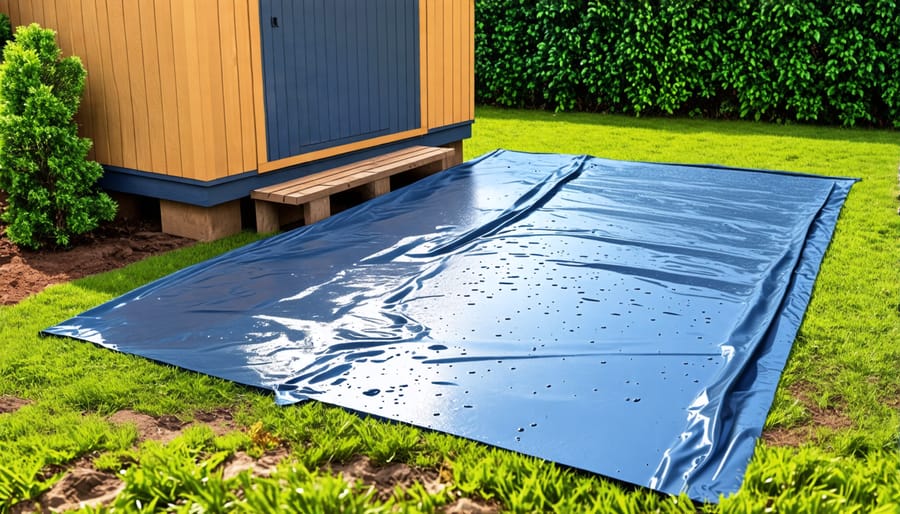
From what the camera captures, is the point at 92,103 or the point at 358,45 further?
the point at 358,45

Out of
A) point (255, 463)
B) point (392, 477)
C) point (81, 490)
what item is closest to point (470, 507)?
point (392, 477)

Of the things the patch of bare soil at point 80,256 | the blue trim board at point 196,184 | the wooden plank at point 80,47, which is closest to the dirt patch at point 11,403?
the patch of bare soil at point 80,256

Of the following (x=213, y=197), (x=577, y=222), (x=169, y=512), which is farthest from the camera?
(x=577, y=222)

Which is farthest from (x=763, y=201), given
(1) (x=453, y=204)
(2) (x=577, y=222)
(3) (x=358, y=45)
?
(3) (x=358, y=45)

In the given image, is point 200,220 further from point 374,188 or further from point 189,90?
point 374,188

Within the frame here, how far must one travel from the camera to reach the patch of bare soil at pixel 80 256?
4.44 metres

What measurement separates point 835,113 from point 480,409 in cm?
786

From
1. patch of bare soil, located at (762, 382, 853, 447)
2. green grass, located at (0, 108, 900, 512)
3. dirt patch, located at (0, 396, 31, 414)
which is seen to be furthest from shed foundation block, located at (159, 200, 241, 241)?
patch of bare soil, located at (762, 382, 853, 447)

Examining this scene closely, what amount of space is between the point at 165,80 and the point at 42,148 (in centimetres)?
77

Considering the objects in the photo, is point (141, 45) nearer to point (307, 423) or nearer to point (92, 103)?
point (92, 103)

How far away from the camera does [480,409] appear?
3043 mm

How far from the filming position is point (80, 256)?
191 inches

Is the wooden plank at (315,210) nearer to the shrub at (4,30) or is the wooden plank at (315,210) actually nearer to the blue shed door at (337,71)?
the blue shed door at (337,71)

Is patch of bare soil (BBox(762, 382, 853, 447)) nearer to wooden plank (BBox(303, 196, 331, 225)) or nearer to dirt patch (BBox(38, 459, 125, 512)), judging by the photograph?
dirt patch (BBox(38, 459, 125, 512))
